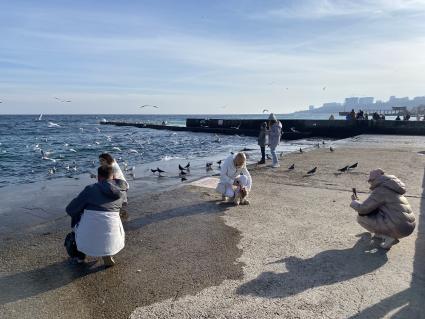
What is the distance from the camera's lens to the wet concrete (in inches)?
148

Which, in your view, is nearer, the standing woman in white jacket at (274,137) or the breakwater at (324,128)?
the standing woman in white jacket at (274,137)

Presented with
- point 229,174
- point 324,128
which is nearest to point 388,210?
point 229,174

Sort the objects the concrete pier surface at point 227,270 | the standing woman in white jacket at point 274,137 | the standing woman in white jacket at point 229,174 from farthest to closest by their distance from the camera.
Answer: the standing woman in white jacket at point 274,137 → the standing woman in white jacket at point 229,174 → the concrete pier surface at point 227,270

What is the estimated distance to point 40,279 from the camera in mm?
4305

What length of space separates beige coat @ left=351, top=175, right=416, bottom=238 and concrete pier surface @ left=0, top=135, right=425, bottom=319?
345mm

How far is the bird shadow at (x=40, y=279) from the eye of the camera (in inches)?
157

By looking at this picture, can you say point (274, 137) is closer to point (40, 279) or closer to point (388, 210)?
point (388, 210)

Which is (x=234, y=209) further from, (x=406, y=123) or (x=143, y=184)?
(x=406, y=123)

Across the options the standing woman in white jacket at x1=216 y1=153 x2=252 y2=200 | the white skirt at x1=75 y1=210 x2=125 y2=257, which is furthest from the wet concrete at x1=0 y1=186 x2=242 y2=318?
the standing woman in white jacket at x1=216 y1=153 x2=252 y2=200

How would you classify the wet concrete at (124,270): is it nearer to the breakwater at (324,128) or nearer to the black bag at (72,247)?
the black bag at (72,247)

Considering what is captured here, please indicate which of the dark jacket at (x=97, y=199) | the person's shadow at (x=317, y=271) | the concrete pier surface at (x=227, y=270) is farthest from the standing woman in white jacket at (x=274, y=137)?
the dark jacket at (x=97, y=199)

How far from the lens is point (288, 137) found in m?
36.4

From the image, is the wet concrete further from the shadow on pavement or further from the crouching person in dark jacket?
the crouching person in dark jacket

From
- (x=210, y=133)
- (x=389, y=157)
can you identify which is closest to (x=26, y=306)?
(x=389, y=157)
